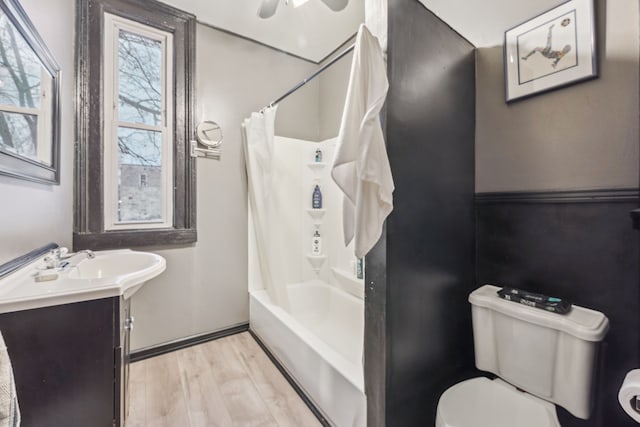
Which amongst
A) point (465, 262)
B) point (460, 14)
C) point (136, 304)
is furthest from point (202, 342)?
point (460, 14)

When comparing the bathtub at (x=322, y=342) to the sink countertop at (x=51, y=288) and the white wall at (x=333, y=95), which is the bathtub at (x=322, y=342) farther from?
the white wall at (x=333, y=95)

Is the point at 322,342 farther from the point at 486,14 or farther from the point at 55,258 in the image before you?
the point at 486,14

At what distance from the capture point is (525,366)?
1034 millimetres

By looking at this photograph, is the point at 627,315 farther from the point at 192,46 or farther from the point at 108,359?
the point at 192,46

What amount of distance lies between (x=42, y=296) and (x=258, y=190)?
4.67 ft

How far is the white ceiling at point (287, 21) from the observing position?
1.94 m

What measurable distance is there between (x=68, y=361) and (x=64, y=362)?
0.03ft

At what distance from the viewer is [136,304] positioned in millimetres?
1900

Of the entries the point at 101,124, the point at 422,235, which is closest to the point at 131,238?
the point at 101,124

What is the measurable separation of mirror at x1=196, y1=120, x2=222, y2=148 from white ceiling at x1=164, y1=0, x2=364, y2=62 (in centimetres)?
83

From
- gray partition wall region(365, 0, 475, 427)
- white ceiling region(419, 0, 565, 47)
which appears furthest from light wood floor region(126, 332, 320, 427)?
white ceiling region(419, 0, 565, 47)

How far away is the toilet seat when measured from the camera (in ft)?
3.14

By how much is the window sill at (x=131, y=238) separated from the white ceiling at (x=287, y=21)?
1.71 m

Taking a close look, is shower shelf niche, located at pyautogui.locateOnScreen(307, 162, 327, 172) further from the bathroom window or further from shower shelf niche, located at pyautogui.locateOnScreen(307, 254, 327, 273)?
the bathroom window
